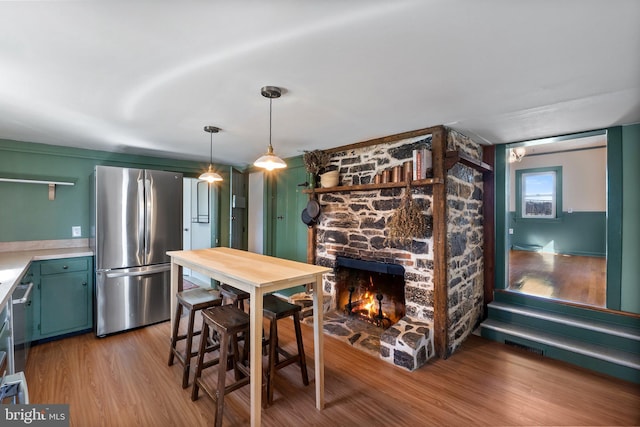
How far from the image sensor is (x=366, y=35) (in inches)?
53.5

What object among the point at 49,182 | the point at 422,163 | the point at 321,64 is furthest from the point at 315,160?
the point at 49,182

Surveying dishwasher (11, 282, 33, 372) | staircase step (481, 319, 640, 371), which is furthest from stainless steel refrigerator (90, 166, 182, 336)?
staircase step (481, 319, 640, 371)

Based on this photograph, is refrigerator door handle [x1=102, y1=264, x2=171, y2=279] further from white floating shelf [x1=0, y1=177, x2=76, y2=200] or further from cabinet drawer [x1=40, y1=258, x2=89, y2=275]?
white floating shelf [x1=0, y1=177, x2=76, y2=200]

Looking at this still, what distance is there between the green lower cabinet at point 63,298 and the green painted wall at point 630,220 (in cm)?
561

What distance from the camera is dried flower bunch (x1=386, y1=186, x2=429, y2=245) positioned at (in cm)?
280

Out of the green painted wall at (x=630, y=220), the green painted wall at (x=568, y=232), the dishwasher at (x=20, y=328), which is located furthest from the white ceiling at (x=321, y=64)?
the green painted wall at (x=568, y=232)


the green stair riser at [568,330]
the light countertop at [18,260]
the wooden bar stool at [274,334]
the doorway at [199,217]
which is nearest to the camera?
the light countertop at [18,260]

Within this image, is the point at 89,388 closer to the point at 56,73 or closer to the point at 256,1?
the point at 56,73

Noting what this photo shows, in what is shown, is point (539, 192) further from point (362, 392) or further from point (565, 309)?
point (362, 392)

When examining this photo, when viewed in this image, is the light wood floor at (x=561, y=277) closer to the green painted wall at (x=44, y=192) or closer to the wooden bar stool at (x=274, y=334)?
the wooden bar stool at (x=274, y=334)

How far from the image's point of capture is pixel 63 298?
3.14 m

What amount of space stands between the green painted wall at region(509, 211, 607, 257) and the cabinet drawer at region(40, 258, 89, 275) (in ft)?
24.4

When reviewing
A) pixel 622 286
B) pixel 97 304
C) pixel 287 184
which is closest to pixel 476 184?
pixel 622 286

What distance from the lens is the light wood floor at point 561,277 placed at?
135 inches
